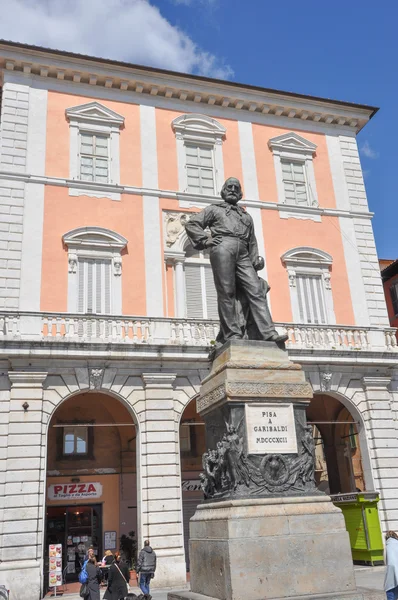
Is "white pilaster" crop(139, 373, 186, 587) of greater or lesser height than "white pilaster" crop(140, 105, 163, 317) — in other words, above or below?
below

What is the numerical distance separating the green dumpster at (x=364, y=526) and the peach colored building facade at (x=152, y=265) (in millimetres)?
1184

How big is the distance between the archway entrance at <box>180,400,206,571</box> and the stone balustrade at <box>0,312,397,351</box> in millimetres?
2993

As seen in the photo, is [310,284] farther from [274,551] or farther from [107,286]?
[274,551]

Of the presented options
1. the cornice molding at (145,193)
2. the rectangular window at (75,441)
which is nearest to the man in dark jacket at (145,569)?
the rectangular window at (75,441)

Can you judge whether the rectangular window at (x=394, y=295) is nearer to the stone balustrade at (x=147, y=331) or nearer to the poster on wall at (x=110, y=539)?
the stone balustrade at (x=147, y=331)

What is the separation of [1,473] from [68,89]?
12.9 m

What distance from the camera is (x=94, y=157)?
20.3m

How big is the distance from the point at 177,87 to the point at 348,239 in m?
8.43

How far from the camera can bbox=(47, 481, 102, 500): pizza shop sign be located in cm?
1903

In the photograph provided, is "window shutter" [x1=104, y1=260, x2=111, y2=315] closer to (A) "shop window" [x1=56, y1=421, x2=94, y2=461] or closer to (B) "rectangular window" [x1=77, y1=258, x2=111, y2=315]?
(B) "rectangular window" [x1=77, y1=258, x2=111, y2=315]

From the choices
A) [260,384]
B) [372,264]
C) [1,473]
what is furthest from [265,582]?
[372,264]

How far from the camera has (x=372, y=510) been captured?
17.1 m

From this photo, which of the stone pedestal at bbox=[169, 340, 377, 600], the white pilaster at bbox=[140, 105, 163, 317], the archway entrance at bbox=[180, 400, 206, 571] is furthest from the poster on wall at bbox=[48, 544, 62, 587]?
the stone pedestal at bbox=[169, 340, 377, 600]

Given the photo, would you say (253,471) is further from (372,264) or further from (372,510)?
(372,264)
